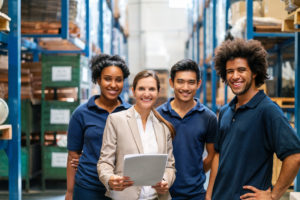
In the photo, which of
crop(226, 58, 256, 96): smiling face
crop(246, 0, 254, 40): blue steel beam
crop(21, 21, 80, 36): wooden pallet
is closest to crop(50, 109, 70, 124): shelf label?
crop(21, 21, 80, 36): wooden pallet

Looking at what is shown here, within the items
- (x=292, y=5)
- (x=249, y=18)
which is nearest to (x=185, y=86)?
(x=292, y=5)

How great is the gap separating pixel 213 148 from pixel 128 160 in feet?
3.06

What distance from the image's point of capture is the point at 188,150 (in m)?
2.43

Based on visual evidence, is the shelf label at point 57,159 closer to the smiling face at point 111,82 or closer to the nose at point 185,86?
the smiling face at point 111,82

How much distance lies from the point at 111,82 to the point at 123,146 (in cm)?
62

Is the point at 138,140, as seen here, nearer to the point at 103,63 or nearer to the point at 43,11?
the point at 103,63

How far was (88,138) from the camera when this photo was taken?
2.47 metres

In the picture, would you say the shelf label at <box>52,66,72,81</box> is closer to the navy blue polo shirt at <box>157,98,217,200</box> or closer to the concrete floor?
the concrete floor

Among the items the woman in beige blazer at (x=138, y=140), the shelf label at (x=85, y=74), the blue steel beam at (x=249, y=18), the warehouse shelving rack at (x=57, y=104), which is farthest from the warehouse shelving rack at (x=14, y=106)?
the blue steel beam at (x=249, y=18)

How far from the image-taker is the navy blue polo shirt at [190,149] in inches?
94.2

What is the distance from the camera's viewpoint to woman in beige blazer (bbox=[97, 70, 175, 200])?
2.07 m

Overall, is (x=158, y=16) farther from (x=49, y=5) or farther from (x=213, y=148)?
(x=213, y=148)

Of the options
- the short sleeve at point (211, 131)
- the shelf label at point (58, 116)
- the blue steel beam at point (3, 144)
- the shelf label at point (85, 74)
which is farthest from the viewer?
the shelf label at point (85, 74)

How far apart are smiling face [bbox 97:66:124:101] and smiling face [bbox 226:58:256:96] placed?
830 mm
